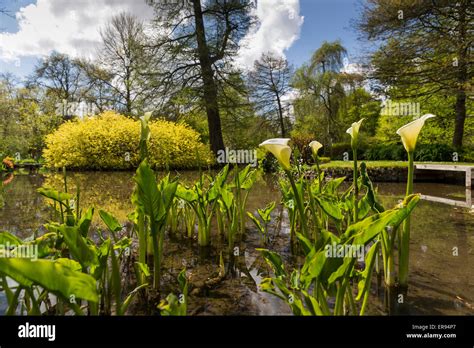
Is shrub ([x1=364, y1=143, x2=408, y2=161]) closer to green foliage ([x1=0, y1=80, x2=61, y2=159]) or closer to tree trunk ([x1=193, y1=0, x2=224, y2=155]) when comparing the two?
tree trunk ([x1=193, y1=0, x2=224, y2=155])

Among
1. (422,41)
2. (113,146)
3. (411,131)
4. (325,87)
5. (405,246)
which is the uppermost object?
(422,41)

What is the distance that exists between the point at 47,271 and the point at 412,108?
1332 centimetres

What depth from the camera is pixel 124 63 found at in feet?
52.0

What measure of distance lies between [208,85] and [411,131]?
1031cm

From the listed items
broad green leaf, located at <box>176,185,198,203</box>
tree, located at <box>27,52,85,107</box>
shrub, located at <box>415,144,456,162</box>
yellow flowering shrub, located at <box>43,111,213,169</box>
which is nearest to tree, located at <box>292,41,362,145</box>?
shrub, located at <box>415,144,456,162</box>

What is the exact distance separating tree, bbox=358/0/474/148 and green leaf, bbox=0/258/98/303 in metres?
10.5

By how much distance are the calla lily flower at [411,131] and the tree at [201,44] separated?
392 inches

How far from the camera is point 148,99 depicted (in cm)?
1248

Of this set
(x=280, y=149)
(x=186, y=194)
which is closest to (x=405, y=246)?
(x=280, y=149)

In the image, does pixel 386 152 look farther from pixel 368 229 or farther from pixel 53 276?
pixel 53 276

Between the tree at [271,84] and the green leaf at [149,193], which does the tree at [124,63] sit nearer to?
the tree at [271,84]

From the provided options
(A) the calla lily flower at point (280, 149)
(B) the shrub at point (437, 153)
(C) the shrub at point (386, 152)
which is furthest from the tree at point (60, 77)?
(A) the calla lily flower at point (280, 149)

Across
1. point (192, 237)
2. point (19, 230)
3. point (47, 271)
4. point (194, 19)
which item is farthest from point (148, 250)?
point (194, 19)
